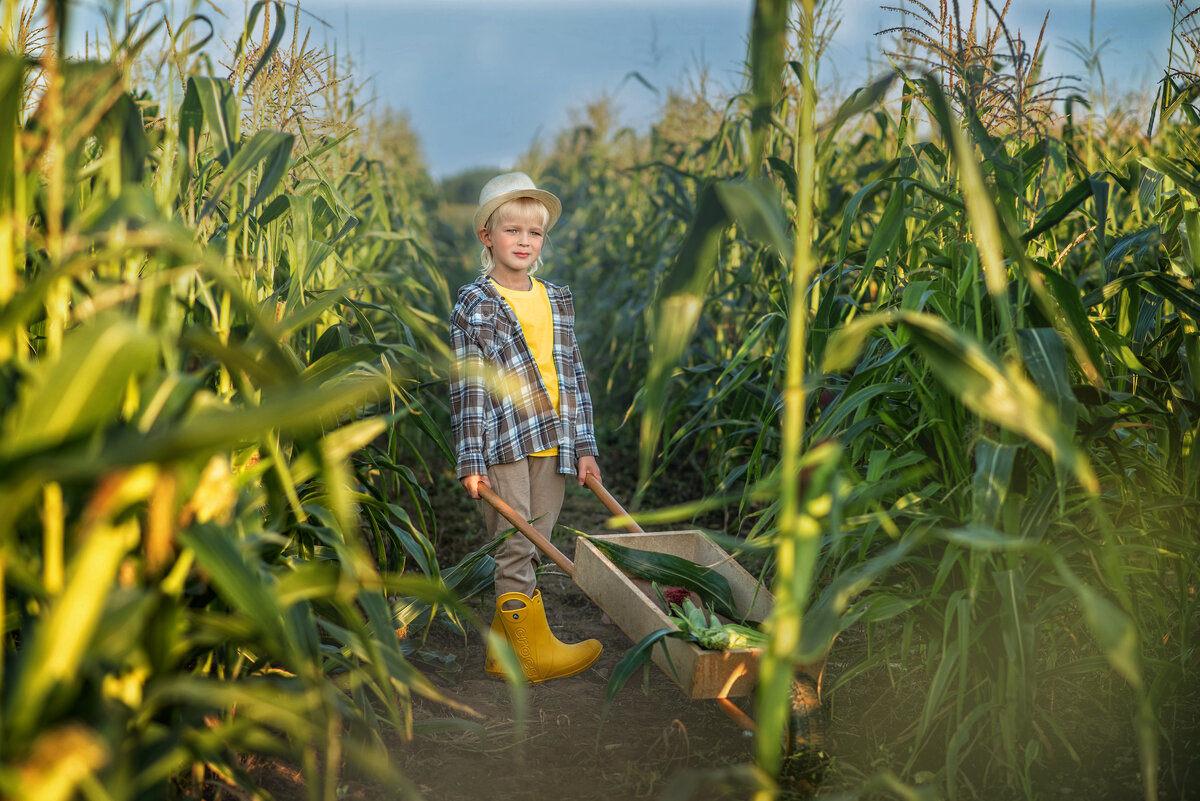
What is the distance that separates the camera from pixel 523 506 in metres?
2.65

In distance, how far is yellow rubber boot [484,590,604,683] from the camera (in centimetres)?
246

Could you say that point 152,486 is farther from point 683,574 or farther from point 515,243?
point 515,243

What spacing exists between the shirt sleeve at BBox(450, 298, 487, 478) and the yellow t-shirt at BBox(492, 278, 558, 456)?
182 millimetres

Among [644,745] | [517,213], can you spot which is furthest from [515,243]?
[644,745]

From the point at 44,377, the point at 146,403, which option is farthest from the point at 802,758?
the point at 44,377

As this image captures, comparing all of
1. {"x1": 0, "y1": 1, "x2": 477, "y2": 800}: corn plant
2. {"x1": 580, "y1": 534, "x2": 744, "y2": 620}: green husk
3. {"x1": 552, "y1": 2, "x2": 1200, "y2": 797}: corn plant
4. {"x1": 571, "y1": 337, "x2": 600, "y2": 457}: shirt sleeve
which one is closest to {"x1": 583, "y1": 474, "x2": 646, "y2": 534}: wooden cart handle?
{"x1": 571, "y1": 337, "x2": 600, "y2": 457}: shirt sleeve

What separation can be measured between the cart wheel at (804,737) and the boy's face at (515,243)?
5.03 feet

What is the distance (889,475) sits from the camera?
1863 millimetres

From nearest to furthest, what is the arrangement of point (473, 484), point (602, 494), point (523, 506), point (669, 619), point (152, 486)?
point (152, 486)
point (669, 619)
point (473, 484)
point (602, 494)
point (523, 506)

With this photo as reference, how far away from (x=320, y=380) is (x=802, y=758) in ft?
4.14

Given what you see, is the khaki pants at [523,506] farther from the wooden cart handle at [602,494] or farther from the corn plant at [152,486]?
the corn plant at [152,486]

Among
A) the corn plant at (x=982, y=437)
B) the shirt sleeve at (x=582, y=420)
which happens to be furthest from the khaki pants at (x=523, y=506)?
the corn plant at (x=982, y=437)

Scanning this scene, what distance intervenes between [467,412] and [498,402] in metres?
0.12

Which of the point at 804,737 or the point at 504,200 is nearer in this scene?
A: the point at 804,737
